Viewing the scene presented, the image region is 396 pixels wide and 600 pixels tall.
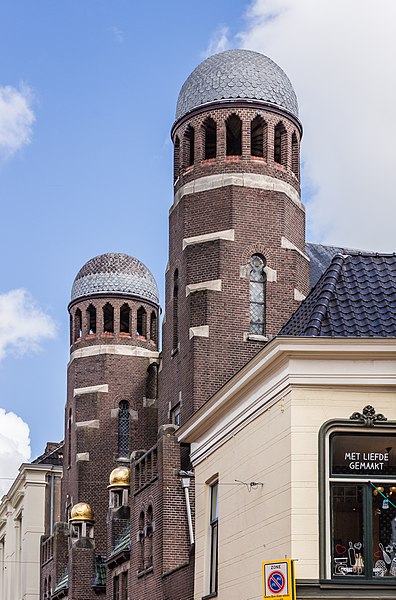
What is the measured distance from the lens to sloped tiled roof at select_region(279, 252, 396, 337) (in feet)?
80.4

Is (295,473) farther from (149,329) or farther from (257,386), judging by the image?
(149,329)

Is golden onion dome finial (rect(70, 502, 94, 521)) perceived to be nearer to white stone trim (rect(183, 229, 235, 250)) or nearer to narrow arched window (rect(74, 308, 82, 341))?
narrow arched window (rect(74, 308, 82, 341))

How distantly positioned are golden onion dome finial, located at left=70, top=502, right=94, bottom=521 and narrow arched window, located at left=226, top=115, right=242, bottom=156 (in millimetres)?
18774

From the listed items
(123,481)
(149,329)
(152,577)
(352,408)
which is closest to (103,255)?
(149,329)

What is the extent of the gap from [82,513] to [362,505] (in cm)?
3407

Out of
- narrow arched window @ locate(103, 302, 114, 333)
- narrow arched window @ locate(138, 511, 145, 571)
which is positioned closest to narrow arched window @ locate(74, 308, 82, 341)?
narrow arched window @ locate(103, 302, 114, 333)

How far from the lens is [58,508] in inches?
2844

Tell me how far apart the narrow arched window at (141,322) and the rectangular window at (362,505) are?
127 ft

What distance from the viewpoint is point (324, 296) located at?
25.7 meters

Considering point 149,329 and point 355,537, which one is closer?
point 355,537

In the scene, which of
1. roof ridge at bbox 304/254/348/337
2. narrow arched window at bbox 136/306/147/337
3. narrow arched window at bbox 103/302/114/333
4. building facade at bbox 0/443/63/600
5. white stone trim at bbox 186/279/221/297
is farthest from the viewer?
building facade at bbox 0/443/63/600

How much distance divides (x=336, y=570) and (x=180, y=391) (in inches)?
810

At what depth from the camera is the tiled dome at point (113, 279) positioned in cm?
6091

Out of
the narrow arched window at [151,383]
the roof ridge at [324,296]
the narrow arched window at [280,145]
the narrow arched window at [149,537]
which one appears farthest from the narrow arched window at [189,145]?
the roof ridge at [324,296]
